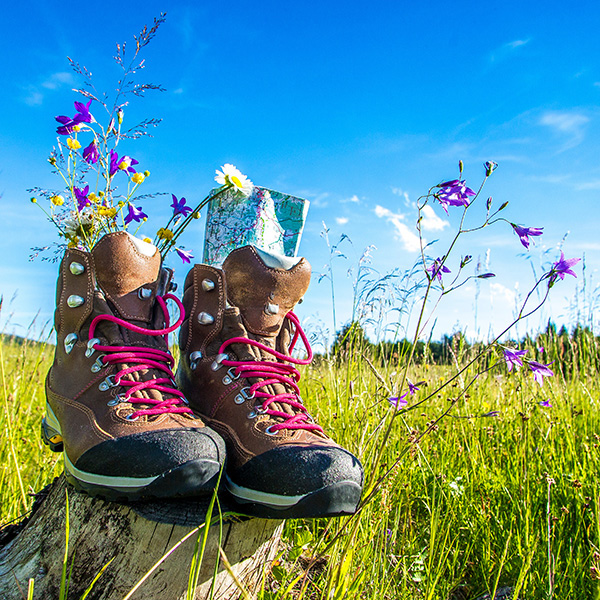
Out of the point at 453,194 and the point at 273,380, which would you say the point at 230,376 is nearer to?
the point at 273,380

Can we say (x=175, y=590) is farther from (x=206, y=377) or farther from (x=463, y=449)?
(x=463, y=449)

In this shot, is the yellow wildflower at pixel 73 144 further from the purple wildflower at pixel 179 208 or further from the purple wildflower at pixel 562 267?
the purple wildflower at pixel 562 267

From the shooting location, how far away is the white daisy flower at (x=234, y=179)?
74.8 inches

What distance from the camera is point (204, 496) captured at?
1.44 m

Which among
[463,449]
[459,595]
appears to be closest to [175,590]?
[459,595]

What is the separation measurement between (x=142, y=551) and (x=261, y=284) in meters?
0.84

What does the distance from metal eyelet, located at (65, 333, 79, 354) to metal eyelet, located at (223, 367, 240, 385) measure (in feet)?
1.59

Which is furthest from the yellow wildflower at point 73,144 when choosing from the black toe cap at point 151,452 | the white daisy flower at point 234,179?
the black toe cap at point 151,452

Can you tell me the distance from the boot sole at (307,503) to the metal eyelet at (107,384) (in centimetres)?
50

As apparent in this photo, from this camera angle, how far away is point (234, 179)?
191 centimetres

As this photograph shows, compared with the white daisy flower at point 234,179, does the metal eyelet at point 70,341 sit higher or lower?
lower

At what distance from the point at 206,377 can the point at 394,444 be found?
1.45 meters

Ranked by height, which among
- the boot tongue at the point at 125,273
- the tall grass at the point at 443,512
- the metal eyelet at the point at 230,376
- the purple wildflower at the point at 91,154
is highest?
the purple wildflower at the point at 91,154

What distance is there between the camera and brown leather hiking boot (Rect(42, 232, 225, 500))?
1268 millimetres
